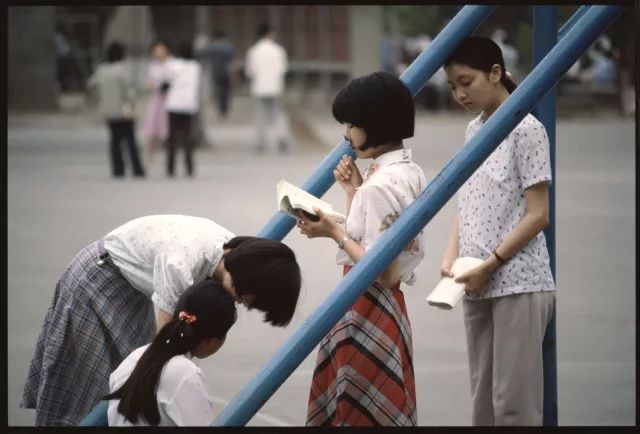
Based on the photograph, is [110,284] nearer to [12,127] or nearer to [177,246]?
[177,246]

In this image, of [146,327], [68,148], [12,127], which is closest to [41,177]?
[68,148]

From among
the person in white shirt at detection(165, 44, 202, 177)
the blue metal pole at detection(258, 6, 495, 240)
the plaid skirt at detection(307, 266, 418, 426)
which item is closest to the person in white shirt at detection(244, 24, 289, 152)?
the person in white shirt at detection(165, 44, 202, 177)

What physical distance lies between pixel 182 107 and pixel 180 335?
10.9 m

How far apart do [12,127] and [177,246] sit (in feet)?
55.4

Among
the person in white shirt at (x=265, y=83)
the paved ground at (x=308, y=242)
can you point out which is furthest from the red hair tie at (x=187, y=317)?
the person in white shirt at (x=265, y=83)

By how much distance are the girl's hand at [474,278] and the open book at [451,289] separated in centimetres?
1

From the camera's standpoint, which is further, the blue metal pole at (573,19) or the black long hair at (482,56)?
the blue metal pole at (573,19)

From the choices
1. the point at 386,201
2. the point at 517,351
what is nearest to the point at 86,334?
the point at 386,201

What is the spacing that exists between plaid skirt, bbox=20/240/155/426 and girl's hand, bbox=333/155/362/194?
71 cm

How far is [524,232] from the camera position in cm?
361

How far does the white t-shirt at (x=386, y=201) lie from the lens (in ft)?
11.3

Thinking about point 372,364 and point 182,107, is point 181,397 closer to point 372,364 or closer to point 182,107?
point 372,364

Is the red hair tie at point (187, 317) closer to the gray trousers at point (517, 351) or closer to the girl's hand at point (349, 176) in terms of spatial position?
the girl's hand at point (349, 176)

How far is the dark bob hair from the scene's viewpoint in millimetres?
3463
